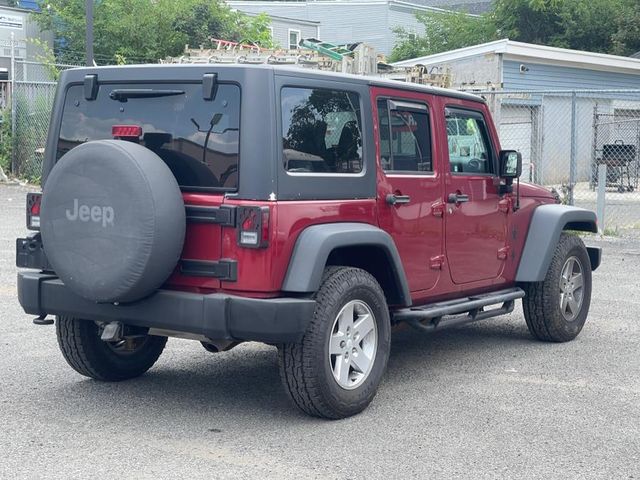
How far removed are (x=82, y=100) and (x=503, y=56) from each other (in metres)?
21.8

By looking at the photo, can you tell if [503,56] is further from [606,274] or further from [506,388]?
[506,388]

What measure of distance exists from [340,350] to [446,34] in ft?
125

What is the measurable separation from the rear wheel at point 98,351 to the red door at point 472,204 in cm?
216

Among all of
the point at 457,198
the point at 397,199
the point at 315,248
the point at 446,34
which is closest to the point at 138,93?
the point at 315,248

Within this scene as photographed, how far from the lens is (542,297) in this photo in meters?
7.94

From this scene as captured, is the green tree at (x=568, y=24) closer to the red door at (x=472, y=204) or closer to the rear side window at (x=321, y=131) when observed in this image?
the red door at (x=472, y=204)

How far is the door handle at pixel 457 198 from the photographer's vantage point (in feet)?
22.8

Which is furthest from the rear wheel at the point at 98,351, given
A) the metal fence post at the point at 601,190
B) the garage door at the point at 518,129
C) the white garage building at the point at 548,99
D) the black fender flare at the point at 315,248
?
the white garage building at the point at 548,99

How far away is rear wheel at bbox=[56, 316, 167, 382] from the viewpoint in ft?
21.2

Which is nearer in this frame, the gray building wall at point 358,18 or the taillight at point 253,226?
the taillight at point 253,226

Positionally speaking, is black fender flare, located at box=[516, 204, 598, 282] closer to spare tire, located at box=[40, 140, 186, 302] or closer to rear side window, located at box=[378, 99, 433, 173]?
rear side window, located at box=[378, 99, 433, 173]

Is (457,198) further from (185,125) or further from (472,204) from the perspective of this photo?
(185,125)

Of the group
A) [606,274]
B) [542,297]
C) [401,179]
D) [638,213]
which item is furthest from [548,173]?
[401,179]

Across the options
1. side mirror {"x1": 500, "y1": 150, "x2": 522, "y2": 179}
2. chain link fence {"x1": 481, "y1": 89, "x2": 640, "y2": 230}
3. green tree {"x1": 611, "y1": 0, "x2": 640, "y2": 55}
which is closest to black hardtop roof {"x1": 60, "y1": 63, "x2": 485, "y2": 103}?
side mirror {"x1": 500, "y1": 150, "x2": 522, "y2": 179}
